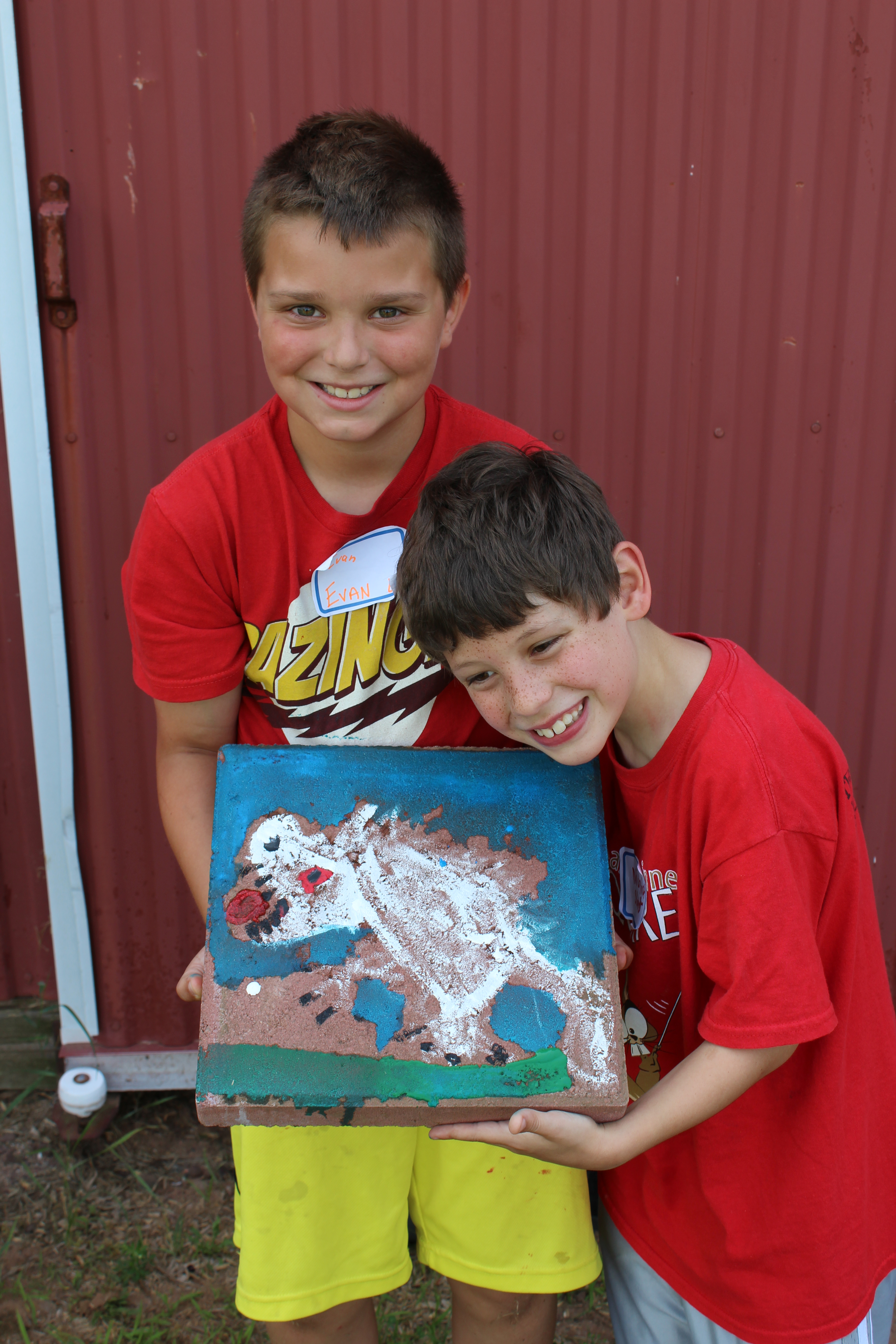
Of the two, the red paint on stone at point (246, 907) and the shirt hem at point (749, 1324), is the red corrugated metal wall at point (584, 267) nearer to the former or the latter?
the red paint on stone at point (246, 907)

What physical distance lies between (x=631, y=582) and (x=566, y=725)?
0.71 feet

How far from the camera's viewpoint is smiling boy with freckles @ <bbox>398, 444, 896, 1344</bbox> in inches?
45.9

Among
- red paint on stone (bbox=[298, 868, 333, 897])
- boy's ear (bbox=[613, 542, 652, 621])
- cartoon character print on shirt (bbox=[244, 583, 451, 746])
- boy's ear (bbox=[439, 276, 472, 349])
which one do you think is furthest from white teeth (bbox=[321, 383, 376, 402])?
red paint on stone (bbox=[298, 868, 333, 897])

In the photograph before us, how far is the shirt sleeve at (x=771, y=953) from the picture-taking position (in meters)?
1.15

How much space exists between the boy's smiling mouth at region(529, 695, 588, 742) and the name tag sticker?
1.02 feet

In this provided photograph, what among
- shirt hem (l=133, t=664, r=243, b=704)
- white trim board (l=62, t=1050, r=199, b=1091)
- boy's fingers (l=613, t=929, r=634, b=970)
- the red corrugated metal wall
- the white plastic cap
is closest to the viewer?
boy's fingers (l=613, t=929, r=634, b=970)

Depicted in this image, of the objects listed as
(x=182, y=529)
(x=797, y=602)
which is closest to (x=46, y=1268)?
Result: (x=182, y=529)

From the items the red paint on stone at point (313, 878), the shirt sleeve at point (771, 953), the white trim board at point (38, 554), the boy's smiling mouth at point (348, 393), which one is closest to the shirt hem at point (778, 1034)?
the shirt sleeve at point (771, 953)

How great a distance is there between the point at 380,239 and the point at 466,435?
1.10ft

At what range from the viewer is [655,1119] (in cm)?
120

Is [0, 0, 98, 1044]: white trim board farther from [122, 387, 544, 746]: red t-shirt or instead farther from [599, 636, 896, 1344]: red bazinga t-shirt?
[599, 636, 896, 1344]: red bazinga t-shirt

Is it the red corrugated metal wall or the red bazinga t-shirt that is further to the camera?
the red corrugated metal wall

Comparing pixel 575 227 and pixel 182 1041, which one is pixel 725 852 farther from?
pixel 182 1041

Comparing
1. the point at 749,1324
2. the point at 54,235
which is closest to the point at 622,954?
the point at 749,1324
